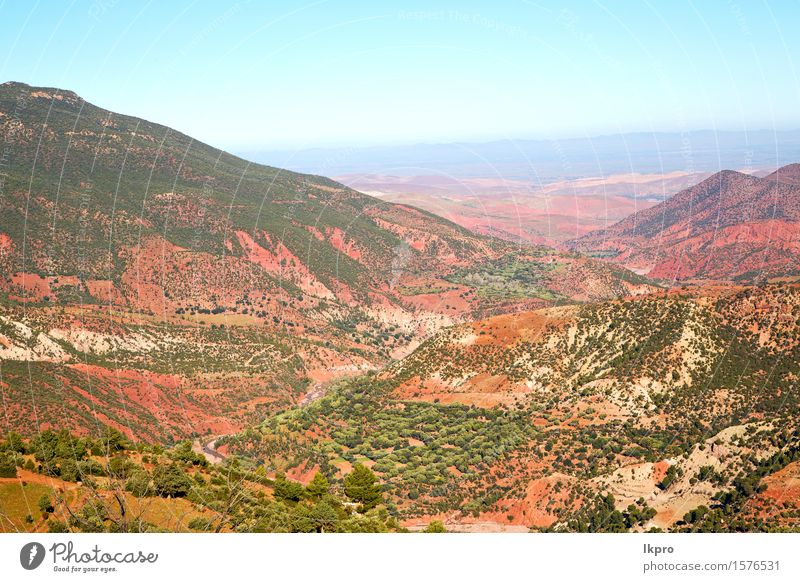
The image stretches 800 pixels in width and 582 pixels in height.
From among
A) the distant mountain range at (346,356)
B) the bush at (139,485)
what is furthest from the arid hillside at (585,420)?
the bush at (139,485)

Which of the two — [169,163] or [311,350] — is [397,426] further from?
[169,163]

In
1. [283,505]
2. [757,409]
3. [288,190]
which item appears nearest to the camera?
[283,505]

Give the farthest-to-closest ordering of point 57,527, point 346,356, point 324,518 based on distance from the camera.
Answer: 1. point 346,356
2. point 324,518
3. point 57,527

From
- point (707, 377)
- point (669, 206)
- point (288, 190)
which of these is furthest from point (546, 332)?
point (669, 206)

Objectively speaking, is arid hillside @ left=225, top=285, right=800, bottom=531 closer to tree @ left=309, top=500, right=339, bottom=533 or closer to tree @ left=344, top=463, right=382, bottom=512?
tree @ left=344, top=463, right=382, bottom=512

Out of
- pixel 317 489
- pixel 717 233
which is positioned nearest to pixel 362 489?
pixel 317 489

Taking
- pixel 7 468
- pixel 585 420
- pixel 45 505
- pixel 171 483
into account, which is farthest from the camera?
pixel 585 420

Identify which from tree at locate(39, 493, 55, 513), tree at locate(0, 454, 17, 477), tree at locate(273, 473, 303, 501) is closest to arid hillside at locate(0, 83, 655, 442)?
tree at locate(0, 454, 17, 477)

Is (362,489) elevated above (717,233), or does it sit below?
below

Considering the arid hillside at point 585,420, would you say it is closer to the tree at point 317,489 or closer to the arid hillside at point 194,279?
the tree at point 317,489

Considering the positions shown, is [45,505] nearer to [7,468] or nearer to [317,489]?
[7,468]

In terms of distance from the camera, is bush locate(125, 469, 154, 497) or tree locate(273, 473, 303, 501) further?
tree locate(273, 473, 303, 501)
